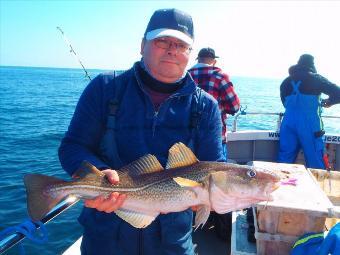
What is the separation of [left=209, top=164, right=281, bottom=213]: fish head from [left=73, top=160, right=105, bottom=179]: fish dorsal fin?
86 cm

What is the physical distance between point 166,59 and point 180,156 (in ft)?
2.60

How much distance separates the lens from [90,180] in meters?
2.64

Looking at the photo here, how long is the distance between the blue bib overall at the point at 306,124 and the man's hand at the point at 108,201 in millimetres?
6299

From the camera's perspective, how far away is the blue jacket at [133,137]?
2.73 metres

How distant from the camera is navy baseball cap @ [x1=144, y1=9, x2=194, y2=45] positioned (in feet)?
9.36

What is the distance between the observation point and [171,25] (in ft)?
9.50

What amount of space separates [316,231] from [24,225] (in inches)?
111

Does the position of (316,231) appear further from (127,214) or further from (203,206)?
(127,214)

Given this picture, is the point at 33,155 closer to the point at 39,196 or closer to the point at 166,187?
the point at 39,196

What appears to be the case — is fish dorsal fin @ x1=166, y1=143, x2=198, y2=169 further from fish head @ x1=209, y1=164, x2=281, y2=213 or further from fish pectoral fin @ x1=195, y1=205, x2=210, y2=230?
fish pectoral fin @ x1=195, y1=205, x2=210, y2=230

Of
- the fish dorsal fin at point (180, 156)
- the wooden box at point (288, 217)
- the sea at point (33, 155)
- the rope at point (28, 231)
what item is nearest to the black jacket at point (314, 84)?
the sea at point (33, 155)

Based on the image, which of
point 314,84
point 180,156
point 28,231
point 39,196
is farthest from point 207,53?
point 28,231

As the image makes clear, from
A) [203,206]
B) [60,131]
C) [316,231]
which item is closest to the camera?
[203,206]

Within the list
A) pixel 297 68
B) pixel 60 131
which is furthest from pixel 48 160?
pixel 297 68
